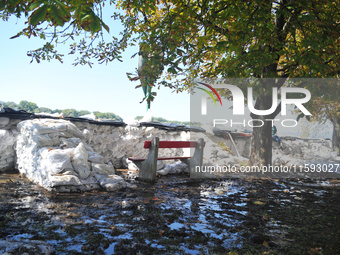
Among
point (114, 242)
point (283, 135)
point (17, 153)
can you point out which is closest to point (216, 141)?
point (283, 135)

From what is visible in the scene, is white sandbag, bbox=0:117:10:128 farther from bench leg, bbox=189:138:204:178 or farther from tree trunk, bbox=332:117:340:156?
tree trunk, bbox=332:117:340:156

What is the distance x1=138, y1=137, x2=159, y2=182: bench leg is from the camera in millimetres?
7266

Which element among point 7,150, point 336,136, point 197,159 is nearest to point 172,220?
point 197,159

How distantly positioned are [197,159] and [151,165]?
173cm

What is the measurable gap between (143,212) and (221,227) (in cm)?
123

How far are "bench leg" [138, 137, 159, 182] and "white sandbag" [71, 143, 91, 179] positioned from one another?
5.33ft

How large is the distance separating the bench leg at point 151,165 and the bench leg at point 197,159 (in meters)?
1.56

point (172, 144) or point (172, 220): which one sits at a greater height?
point (172, 144)

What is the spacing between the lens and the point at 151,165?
7.30m

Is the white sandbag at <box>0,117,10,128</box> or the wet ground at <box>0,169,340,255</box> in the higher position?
the white sandbag at <box>0,117,10,128</box>

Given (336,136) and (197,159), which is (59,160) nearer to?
(197,159)

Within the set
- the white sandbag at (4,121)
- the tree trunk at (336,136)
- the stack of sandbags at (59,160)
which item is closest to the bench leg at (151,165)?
the stack of sandbags at (59,160)

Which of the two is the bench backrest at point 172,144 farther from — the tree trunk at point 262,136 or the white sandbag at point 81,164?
the tree trunk at point 262,136

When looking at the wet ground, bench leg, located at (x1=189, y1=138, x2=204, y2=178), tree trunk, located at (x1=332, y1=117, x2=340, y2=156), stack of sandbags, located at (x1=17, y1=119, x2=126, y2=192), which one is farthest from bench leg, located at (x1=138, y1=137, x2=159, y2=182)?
tree trunk, located at (x1=332, y1=117, x2=340, y2=156)
